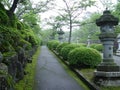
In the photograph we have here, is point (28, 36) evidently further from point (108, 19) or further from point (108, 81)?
point (108, 81)

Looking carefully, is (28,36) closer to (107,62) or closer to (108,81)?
(107,62)

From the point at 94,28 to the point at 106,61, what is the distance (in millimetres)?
52140

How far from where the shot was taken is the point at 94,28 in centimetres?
6056

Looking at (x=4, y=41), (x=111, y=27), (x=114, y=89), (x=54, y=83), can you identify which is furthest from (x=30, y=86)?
(x=111, y=27)

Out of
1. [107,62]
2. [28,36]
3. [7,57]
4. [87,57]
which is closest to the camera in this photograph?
[7,57]

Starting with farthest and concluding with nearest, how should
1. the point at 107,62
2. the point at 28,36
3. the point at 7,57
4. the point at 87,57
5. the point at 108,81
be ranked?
the point at 28,36 → the point at 87,57 → the point at 107,62 → the point at 108,81 → the point at 7,57

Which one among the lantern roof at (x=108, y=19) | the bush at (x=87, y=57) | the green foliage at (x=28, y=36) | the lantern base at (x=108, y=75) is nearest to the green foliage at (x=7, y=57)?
the lantern base at (x=108, y=75)

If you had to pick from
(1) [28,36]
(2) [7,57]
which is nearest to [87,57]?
(1) [28,36]

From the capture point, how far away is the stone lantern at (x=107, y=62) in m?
8.66

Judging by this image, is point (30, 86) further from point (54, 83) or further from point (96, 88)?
point (96, 88)

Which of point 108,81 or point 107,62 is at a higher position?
point 107,62

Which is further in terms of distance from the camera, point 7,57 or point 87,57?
point 87,57

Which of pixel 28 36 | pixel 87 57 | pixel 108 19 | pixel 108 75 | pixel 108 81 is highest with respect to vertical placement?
pixel 108 19

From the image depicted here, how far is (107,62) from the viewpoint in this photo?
9.12 metres
